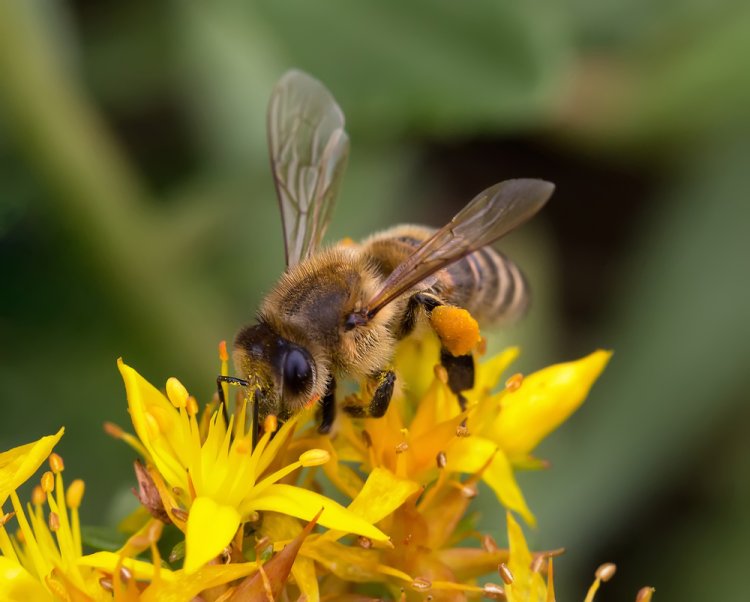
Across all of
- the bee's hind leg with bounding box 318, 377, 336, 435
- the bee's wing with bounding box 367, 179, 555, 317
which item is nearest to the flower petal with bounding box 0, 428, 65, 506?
the bee's hind leg with bounding box 318, 377, 336, 435

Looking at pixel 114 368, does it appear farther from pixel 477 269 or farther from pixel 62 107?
pixel 477 269

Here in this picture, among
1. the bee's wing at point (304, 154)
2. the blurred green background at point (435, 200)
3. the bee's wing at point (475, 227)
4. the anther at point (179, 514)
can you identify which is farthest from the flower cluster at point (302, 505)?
the blurred green background at point (435, 200)

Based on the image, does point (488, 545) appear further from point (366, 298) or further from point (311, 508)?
point (366, 298)

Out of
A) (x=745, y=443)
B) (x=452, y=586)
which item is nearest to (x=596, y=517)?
(x=745, y=443)

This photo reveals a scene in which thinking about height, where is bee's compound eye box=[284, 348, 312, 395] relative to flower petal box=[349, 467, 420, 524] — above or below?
above

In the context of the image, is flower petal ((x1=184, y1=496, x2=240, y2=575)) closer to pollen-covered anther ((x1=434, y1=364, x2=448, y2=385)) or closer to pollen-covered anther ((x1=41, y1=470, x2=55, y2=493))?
pollen-covered anther ((x1=41, y1=470, x2=55, y2=493))

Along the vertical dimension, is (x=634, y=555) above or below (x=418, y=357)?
below

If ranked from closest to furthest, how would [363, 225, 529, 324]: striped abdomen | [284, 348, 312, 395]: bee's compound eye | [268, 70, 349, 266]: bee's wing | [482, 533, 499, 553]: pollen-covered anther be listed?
[284, 348, 312, 395]: bee's compound eye < [482, 533, 499, 553]: pollen-covered anther < [363, 225, 529, 324]: striped abdomen < [268, 70, 349, 266]: bee's wing
